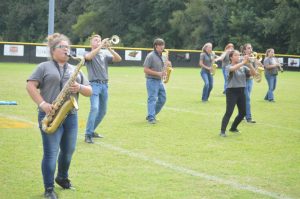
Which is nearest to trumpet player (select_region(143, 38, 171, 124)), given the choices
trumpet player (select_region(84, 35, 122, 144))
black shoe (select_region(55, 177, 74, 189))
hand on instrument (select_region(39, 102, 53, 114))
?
trumpet player (select_region(84, 35, 122, 144))

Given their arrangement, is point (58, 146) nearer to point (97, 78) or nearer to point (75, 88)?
point (75, 88)

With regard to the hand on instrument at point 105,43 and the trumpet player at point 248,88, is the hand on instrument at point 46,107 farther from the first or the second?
the trumpet player at point 248,88

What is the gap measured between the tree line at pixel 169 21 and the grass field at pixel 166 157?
43.7m

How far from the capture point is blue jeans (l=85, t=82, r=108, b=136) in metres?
11.5

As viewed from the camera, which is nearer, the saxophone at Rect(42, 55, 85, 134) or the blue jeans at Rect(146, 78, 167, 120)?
the saxophone at Rect(42, 55, 85, 134)

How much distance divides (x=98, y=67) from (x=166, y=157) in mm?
2584

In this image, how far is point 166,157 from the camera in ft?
33.9

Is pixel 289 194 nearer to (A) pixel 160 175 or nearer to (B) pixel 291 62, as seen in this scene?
(A) pixel 160 175

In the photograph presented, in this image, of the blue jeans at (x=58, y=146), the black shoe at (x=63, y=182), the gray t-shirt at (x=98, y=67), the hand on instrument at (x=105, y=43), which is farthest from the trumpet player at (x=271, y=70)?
the blue jeans at (x=58, y=146)

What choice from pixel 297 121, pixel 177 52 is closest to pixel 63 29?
pixel 177 52

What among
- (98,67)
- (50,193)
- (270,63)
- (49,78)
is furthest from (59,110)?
(270,63)

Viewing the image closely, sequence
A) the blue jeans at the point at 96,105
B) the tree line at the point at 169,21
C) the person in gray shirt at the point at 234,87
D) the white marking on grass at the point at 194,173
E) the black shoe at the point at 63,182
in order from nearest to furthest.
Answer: the black shoe at the point at 63,182 → the white marking on grass at the point at 194,173 → the blue jeans at the point at 96,105 → the person in gray shirt at the point at 234,87 → the tree line at the point at 169,21

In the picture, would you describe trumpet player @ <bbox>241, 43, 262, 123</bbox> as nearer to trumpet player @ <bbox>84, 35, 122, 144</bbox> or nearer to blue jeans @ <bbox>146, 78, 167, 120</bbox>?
blue jeans @ <bbox>146, 78, 167, 120</bbox>

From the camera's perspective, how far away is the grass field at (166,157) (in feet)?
26.8
